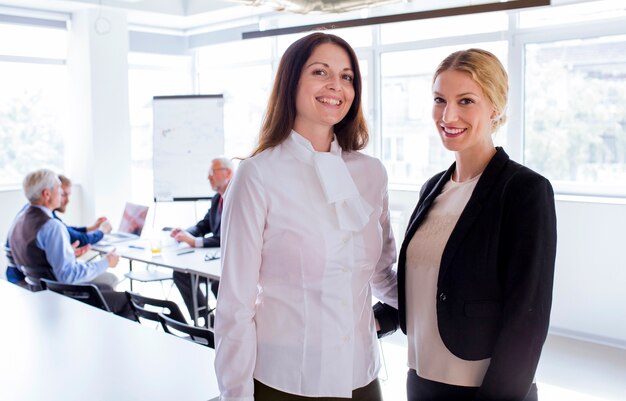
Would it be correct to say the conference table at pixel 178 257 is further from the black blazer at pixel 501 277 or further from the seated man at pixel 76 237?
the black blazer at pixel 501 277

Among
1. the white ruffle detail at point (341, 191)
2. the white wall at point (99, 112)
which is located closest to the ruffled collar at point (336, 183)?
the white ruffle detail at point (341, 191)

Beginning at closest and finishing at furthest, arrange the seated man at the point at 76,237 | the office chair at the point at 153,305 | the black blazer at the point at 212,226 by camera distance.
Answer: the office chair at the point at 153,305, the seated man at the point at 76,237, the black blazer at the point at 212,226

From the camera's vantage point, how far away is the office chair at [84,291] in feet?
12.2

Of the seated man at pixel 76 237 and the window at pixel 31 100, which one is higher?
the window at pixel 31 100

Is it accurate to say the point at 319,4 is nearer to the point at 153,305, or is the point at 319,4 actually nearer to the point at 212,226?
the point at 212,226

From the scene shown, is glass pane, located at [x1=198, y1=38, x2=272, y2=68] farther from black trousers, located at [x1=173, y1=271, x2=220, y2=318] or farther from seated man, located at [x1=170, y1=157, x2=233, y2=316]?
black trousers, located at [x1=173, y1=271, x2=220, y2=318]

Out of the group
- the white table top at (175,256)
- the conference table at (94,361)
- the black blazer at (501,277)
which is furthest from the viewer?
the white table top at (175,256)

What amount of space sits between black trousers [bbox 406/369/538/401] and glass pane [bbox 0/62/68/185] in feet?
20.5

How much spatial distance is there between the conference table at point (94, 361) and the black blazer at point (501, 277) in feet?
2.42

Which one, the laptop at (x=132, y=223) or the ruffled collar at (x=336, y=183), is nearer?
the ruffled collar at (x=336, y=183)

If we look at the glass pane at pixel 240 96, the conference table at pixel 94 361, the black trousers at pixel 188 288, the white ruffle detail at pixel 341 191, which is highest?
the glass pane at pixel 240 96

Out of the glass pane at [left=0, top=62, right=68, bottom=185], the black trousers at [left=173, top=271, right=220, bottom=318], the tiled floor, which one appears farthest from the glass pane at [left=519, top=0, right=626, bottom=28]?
the glass pane at [left=0, top=62, right=68, bottom=185]

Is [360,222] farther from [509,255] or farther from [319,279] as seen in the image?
[509,255]

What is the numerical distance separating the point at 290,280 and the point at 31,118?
21.0 ft
